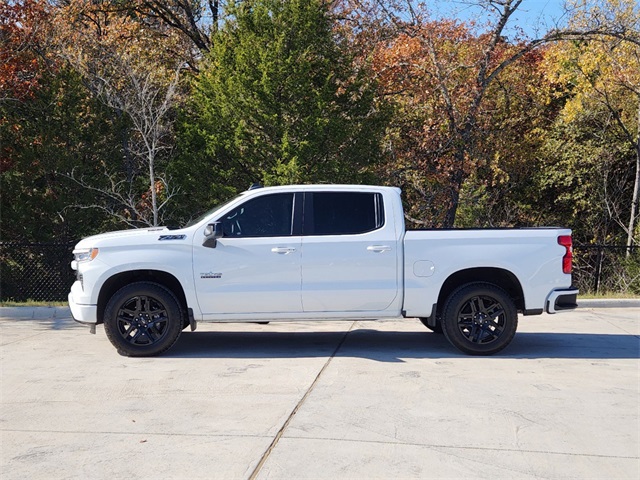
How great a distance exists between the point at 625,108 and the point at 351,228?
66.5ft

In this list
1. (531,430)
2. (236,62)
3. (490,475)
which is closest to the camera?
(490,475)

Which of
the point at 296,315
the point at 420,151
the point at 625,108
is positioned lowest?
the point at 296,315

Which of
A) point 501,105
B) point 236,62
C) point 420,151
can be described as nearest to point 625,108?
point 501,105

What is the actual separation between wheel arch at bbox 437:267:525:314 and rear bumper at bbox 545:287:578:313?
309 millimetres

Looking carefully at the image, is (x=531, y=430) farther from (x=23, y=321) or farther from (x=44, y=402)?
(x=23, y=321)

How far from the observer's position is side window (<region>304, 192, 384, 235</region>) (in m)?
8.94

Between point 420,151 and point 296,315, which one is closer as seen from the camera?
point 296,315

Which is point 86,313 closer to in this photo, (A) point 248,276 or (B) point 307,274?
(A) point 248,276

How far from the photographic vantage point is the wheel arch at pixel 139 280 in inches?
348

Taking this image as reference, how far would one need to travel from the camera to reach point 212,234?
8.58 m

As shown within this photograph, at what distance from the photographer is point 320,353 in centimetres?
909

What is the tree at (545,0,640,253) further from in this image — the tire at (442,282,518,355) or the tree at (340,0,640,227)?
the tire at (442,282,518,355)

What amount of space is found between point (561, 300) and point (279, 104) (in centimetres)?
909

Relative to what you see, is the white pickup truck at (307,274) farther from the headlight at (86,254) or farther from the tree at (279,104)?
the tree at (279,104)
